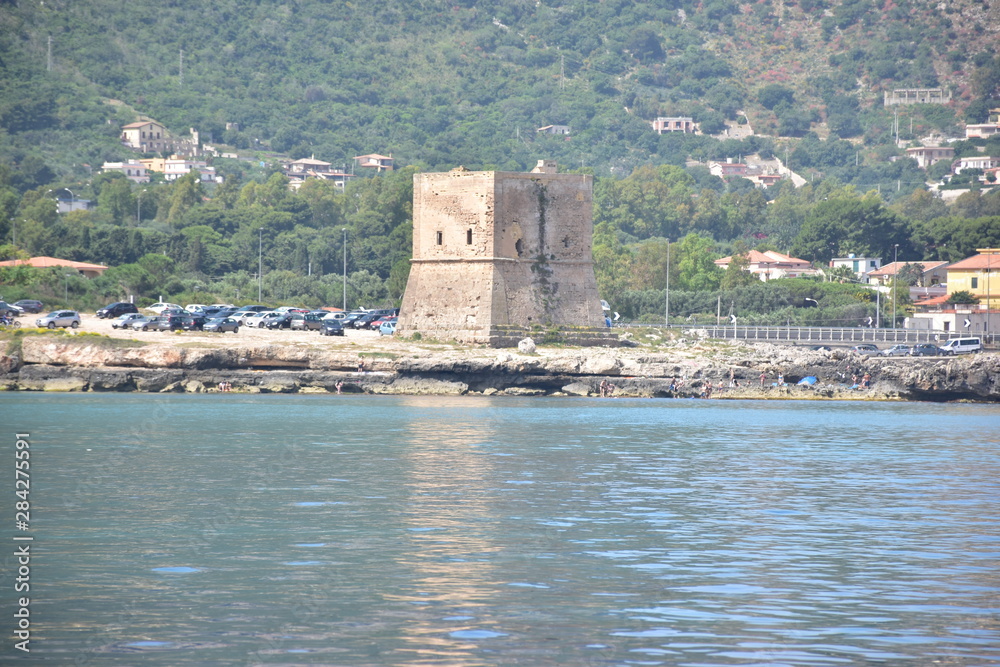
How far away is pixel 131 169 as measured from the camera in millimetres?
165750

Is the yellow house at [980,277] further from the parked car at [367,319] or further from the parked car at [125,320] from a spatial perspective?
the parked car at [125,320]

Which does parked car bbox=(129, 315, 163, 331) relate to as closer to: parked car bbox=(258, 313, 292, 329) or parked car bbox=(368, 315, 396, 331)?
parked car bbox=(258, 313, 292, 329)

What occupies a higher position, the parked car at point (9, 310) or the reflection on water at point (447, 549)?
the parked car at point (9, 310)

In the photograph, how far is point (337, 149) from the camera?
195m

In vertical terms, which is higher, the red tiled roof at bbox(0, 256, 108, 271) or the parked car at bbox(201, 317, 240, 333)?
the red tiled roof at bbox(0, 256, 108, 271)

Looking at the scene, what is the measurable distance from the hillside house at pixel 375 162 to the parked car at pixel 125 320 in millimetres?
132621

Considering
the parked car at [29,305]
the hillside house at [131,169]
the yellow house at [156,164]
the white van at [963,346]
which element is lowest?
the white van at [963,346]

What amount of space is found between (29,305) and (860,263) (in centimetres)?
7287

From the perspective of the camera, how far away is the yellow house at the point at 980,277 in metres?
81.9

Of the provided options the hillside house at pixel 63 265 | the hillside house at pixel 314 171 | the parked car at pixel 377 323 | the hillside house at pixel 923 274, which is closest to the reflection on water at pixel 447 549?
the parked car at pixel 377 323

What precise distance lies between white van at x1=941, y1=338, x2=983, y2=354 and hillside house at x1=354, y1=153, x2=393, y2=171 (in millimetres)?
133073

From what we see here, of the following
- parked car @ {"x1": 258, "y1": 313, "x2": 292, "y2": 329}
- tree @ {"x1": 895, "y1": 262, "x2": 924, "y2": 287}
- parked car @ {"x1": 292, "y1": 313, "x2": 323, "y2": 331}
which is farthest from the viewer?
tree @ {"x1": 895, "y1": 262, "x2": 924, "y2": 287}

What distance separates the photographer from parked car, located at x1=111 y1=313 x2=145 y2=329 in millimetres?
52562

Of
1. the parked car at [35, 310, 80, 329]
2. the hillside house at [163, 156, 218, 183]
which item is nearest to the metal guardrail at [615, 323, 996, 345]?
the parked car at [35, 310, 80, 329]
